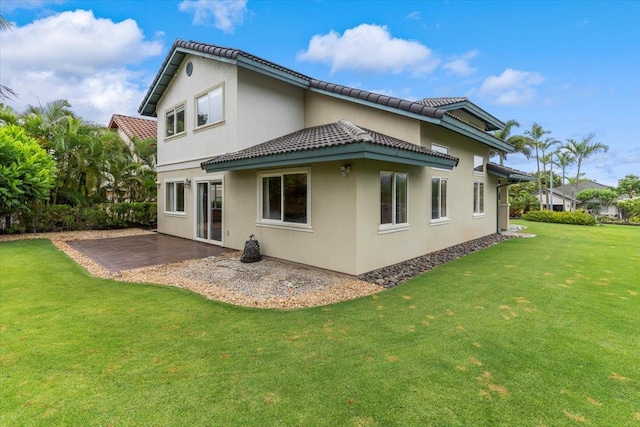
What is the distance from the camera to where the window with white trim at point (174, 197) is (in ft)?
51.4

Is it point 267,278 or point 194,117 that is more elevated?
point 194,117

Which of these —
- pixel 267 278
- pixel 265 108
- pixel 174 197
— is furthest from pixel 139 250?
pixel 265 108

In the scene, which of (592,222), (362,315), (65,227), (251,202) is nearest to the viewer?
(362,315)

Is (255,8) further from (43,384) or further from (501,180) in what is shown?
(43,384)

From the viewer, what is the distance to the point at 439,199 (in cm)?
1221

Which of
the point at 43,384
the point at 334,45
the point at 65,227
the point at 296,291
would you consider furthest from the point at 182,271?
the point at 334,45

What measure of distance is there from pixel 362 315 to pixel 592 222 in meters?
32.2

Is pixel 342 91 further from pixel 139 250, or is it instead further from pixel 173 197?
pixel 173 197

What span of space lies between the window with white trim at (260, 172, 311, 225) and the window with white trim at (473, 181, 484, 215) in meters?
9.91

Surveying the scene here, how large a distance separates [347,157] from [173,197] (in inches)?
479

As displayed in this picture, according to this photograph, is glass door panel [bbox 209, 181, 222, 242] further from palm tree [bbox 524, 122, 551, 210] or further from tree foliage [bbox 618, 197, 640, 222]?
tree foliage [bbox 618, 197, 640, 222]

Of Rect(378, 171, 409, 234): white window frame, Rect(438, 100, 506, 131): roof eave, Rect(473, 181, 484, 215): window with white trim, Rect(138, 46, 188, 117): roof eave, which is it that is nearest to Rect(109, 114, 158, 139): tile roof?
Rect(138, 46, 188, 117): roof eave

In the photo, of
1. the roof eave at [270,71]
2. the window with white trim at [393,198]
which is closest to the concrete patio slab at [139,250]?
the window with white trim at [393,198]

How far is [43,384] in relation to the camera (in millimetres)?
3689
